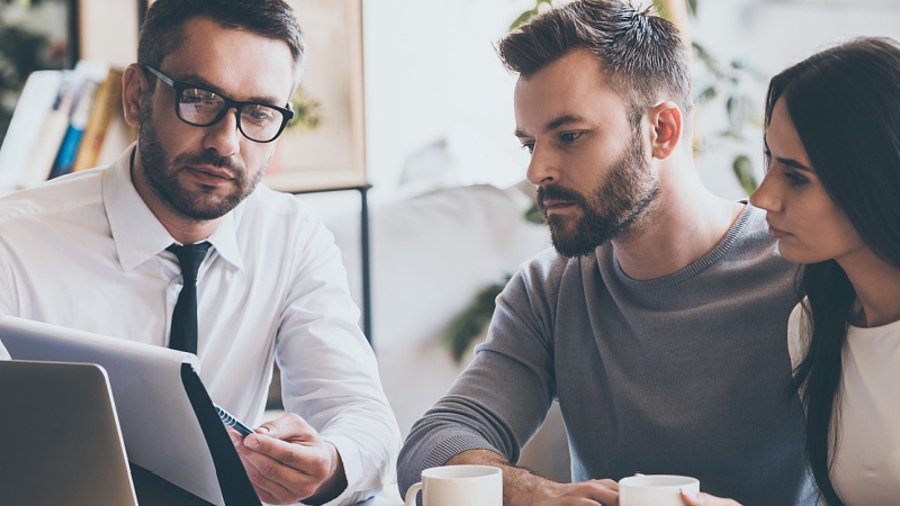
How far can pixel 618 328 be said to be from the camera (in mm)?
1542

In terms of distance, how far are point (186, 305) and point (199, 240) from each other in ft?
0.49

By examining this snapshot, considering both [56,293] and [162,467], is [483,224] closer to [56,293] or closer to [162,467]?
[56,293]

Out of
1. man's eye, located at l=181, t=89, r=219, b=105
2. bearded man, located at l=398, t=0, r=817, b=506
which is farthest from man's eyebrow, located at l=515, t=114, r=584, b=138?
man's eye, located at l=181, t=89, r=219, b=105

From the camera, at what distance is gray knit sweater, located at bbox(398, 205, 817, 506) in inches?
55.2

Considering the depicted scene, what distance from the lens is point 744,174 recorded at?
2836 millimetres

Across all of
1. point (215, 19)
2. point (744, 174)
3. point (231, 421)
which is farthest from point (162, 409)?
point (744, 174)

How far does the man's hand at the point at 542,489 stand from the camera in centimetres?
111

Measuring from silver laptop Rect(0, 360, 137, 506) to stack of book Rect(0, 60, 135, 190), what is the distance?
188 centimetres

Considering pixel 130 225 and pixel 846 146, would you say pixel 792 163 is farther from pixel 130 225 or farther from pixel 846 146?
pixel 130 225

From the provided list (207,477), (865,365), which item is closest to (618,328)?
(865,365)

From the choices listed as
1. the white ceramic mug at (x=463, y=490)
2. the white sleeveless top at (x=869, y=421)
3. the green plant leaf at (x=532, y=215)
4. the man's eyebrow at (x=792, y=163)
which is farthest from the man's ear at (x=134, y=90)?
the green plant leaf at (x=532, y=215)

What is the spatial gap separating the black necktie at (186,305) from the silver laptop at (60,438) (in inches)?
26.5

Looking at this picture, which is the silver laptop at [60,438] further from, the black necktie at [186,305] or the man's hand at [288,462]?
the black necktie at [186,305]

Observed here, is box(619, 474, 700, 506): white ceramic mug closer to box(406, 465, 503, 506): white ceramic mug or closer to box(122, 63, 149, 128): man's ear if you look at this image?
box(406, 465, 503, 506): white ceramic mug
